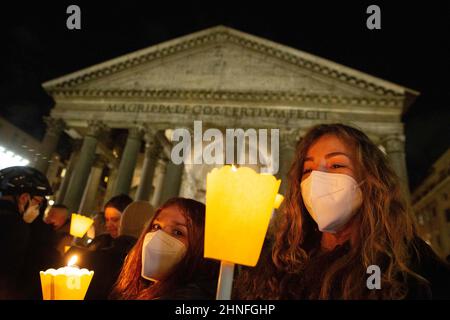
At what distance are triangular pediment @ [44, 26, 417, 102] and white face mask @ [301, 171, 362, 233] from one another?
1740 centimetres

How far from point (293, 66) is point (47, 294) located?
786 inches

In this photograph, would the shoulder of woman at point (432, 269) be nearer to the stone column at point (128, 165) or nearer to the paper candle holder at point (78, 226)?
the paper candle holder at point (78, 226)

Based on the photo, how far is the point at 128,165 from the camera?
17.9 meters

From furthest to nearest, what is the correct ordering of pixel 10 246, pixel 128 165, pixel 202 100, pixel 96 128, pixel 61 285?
pixel 96 128, pixel 202 100, pixel 128 165, pixel 10 246, pixel 61 285

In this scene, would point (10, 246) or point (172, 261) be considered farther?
point (10, 246)

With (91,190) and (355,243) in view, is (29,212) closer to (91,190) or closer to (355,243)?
(355,243)

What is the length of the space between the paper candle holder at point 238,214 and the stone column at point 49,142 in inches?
804

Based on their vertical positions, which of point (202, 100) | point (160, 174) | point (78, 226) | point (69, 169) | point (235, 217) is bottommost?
point (235, 217)

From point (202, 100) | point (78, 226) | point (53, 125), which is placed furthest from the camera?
point (53, 125)

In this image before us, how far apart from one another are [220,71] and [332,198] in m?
19.6

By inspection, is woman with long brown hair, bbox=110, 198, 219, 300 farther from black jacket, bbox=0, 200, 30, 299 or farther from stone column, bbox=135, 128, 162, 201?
stone column, bbox=135, 128, 162, 201

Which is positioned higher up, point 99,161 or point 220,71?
point 220,71

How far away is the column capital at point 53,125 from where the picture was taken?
19453mm

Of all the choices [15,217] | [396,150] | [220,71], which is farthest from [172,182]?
[15,217]
